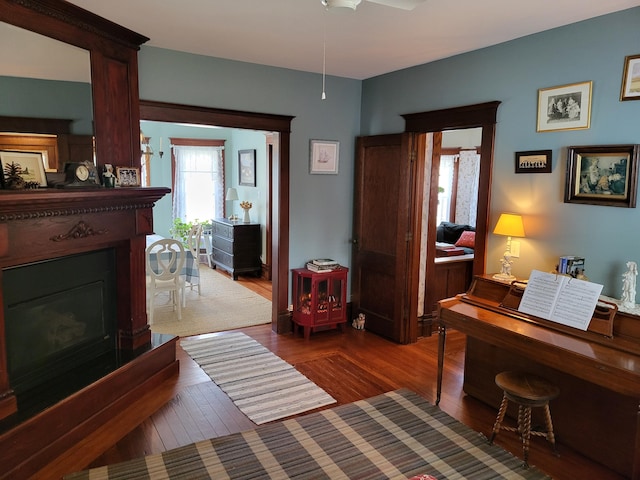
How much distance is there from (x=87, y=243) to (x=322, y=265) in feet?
7.86

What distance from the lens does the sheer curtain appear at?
316 inches

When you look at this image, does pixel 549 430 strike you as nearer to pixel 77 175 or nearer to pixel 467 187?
pixel 77 175

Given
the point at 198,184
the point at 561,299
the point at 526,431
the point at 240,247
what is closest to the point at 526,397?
the point at 526,431

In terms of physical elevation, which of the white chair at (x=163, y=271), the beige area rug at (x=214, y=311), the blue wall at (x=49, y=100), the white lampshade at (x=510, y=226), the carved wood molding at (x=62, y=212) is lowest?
the beige area rug at (x=214, y=311)

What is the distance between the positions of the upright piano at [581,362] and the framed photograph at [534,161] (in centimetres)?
90

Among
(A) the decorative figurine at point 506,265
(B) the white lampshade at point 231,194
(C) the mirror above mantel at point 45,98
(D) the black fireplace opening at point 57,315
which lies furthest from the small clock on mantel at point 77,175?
(B) the white lampshade at point 231,194

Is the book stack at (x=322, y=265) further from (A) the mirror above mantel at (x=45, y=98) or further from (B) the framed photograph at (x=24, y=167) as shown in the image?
(B) the framed photograph at (x=24, y=167)

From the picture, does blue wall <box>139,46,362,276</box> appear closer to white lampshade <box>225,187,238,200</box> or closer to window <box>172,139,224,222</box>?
white lampshade <box>225,187,238,200</box>

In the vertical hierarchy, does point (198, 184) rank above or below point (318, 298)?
above

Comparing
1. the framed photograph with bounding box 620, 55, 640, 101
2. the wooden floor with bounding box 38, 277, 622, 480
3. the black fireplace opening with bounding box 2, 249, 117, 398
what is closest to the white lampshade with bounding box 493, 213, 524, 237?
the framed photograph with bounding box 620, 55, 640, 101

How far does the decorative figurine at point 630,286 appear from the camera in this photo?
2707mm

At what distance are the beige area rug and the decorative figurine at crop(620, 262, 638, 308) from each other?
3532 mm

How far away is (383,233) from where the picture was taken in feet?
15.6

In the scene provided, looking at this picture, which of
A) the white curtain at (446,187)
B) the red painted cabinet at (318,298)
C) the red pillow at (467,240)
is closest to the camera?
the red painted cabinet at (318,298)
